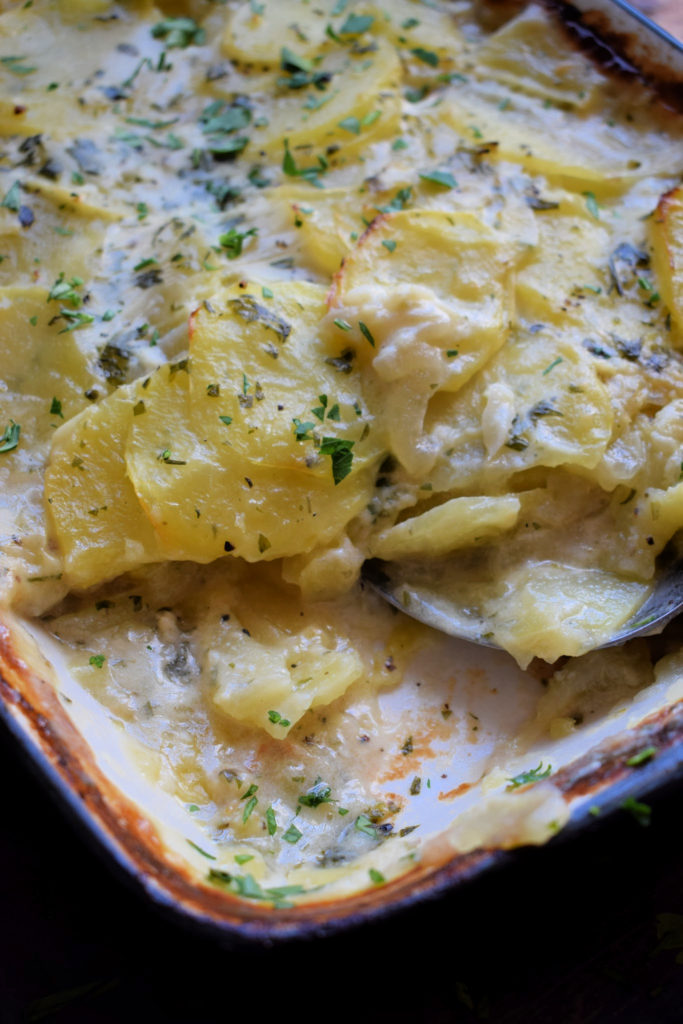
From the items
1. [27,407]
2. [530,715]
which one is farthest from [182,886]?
[27,407]

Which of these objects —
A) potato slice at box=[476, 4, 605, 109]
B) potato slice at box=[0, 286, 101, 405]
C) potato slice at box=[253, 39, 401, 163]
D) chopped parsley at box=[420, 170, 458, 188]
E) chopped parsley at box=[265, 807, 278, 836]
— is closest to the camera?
chopped parsley at box=[265, 807, 278, 836]

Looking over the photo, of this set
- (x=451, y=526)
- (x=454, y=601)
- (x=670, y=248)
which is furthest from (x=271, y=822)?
(x=670, y=248)

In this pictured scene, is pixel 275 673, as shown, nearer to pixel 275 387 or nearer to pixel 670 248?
pixel 275 387

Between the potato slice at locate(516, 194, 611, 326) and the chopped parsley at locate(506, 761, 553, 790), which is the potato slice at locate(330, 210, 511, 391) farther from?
the chopped parsley at locate(506, 761, 553, 790)

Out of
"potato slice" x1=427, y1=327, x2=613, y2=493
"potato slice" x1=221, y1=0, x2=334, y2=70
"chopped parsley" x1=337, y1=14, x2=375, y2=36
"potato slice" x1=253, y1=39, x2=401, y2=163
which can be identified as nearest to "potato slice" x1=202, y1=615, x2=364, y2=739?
"potato slice" x1=427, y1=327, x2=613, y2=493

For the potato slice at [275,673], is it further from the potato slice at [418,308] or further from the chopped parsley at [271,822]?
the potato slice at [418,308]

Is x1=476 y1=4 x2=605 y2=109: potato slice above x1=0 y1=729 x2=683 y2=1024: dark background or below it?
above

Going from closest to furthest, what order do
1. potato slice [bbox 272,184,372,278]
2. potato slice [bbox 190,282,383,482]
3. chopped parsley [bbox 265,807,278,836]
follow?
chopped parsley [bbox 265,807,278,836] → potato slice [bbox 190,282,383,482] → potato slice [bbox 272,184,372,278]

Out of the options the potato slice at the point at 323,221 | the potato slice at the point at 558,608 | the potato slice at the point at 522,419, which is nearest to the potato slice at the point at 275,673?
the potato slice at the point at 558,608
